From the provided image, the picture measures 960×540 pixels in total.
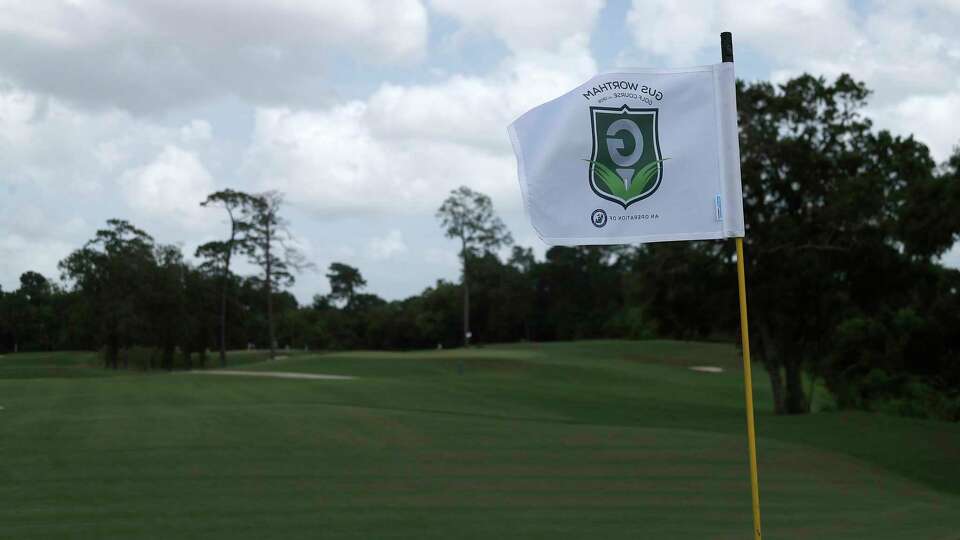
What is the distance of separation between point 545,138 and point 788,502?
802cm

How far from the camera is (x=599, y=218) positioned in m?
7.54

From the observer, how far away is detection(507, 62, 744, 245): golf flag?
7.50 m

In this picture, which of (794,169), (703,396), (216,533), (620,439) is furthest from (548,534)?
(703,396)

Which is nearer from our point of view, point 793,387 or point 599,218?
point 599,218

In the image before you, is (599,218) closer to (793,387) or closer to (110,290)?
(110,290)

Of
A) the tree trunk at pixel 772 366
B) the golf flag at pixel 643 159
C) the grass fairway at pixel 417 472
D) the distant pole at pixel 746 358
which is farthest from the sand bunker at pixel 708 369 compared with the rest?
the golf flag at pixel 643 159

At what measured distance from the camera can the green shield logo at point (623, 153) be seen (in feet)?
24.7

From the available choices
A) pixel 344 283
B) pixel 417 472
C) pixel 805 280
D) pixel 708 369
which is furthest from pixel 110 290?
pixel 344 283

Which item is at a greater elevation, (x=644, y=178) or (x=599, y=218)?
(x=644, y=178)

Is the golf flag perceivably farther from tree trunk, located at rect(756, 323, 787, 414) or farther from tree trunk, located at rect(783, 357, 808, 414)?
tree trunk, located at rect(783, 357, 808, 414)

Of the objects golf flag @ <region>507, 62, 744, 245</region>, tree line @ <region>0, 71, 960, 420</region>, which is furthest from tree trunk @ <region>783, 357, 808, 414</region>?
golf flag @ <region>507, 62, 744, 245</region>

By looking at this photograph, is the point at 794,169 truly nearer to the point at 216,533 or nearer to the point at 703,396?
the point at 703,396

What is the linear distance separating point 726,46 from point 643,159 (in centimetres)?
111

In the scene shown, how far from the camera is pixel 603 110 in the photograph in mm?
7555
